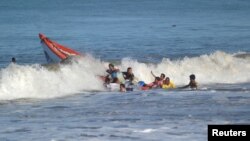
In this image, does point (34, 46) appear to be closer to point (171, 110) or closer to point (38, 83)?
point (38, 83)

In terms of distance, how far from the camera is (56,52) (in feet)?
105

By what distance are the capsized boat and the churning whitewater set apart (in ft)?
3.03

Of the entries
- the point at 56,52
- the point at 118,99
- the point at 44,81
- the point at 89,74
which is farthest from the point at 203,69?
the point at 118,99

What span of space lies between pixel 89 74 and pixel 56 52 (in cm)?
396

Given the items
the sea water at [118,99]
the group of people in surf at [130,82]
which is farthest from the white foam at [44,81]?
the group of people in surf at [130,82]

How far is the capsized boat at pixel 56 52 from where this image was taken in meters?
31.5

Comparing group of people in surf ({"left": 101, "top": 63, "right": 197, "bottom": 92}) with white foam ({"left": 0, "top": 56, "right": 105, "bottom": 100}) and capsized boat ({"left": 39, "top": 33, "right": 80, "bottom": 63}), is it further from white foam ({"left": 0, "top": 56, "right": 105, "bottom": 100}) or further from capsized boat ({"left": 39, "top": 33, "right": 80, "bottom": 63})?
capsized boat ({"left": 39, "top": 33, "right": 80, "bottom": 63})

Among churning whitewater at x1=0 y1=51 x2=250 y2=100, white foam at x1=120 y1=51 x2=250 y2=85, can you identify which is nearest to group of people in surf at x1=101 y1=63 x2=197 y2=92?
churning whitewater at x1=0 y1=51 x2=250 y2=100

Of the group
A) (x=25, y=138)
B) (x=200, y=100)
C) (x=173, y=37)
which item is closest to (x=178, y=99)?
(x=200, y=100)

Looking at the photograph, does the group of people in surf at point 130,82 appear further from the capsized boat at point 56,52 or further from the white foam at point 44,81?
the capsized boat at point 56,52

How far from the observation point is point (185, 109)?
19.5m

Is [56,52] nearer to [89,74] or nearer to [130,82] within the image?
[89,74]

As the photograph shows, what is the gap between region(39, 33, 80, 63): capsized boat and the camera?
3147cm

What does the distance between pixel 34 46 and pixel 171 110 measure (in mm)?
28895
